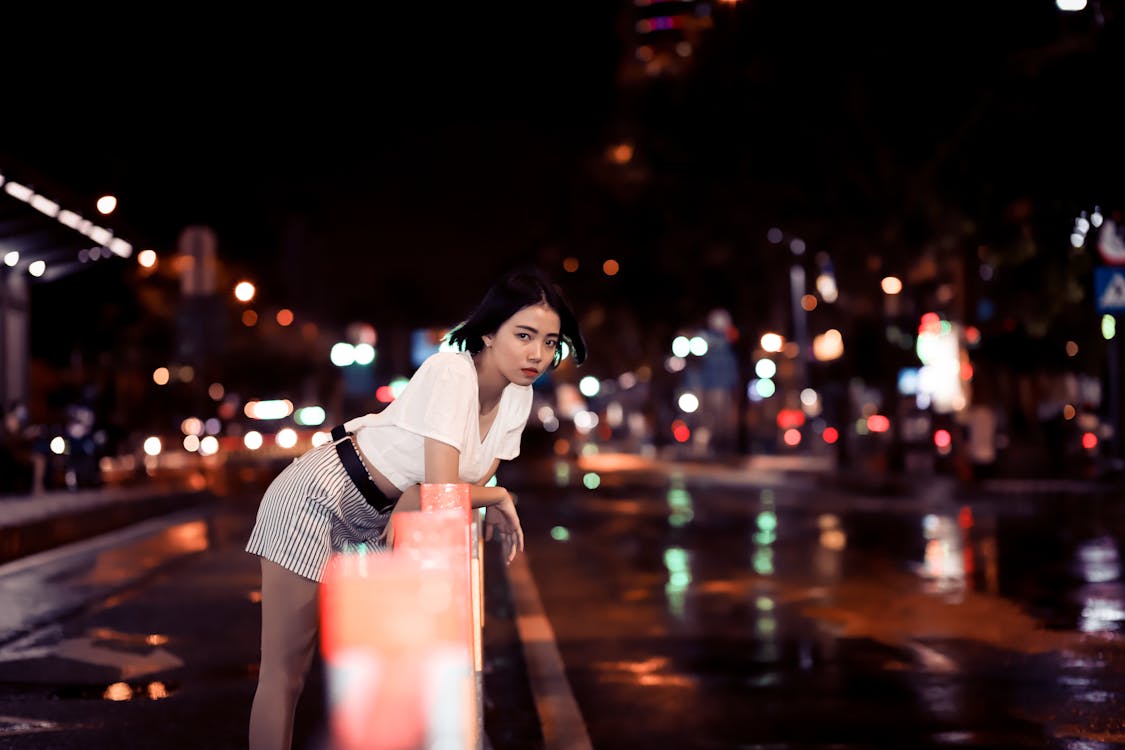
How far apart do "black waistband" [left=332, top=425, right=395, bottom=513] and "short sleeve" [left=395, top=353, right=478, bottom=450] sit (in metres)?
0.24

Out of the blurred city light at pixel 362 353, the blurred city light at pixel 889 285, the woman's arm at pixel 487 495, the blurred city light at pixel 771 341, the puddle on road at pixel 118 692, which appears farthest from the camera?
the blurred city light at pixel 771 341

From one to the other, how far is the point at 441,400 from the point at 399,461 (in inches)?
11.5

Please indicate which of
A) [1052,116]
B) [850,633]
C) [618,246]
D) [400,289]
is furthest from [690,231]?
[400,289]

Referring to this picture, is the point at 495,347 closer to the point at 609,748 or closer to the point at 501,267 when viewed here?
the point at 609,748

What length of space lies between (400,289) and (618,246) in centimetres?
10371

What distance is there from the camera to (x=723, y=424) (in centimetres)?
7025

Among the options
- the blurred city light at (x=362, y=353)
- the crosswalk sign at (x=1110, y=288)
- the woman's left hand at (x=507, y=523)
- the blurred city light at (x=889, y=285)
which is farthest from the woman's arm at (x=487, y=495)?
the blurred city light at (x=889, y=285)

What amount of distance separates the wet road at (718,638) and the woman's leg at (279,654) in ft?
8.28

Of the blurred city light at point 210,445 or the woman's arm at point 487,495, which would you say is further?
the blurred city light at point 210,445

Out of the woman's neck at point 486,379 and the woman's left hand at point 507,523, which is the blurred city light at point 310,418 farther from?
the woman's neck at point 486,379

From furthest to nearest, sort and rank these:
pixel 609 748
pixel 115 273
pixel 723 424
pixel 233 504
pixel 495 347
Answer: pixel 723 424 < pixel 115 273 < pixel 233 504 < pixel 609 748 < pixel 495 347

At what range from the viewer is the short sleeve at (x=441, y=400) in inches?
180

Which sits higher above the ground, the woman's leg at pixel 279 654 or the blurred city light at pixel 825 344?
the blurred city light at pixel 825 344

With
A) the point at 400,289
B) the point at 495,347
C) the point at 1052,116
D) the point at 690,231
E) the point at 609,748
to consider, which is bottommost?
the point at 609,748
